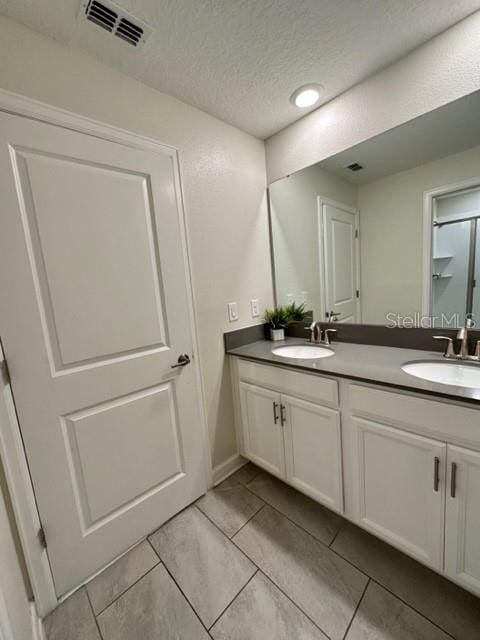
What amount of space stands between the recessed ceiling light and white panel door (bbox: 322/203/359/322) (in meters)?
0.56

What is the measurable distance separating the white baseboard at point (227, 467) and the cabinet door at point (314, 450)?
1.52 ft

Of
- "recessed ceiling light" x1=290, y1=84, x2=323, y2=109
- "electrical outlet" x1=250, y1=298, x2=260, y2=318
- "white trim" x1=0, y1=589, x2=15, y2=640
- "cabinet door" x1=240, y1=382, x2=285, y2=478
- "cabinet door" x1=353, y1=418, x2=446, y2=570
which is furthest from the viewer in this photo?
"electrical outlet" x1=250, y1=298, x2=260, y2=318

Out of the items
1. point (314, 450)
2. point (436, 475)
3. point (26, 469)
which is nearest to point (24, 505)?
point (26, 469)

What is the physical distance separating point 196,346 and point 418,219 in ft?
4.62

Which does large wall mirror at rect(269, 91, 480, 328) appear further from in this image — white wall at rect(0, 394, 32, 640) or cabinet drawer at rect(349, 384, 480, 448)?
white wall at rect(0, 394, 32, 640)

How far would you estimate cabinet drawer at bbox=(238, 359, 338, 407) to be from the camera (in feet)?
4.08

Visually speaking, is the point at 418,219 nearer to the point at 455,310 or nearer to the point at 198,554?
the point at 455,310

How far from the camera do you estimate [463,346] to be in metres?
1.22

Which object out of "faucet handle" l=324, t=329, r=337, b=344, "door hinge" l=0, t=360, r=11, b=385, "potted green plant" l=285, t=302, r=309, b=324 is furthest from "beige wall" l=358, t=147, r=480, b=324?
"door hinge" l=0, t=360, r=11, b=385

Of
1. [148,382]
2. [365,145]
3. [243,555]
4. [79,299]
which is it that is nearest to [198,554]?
[243,555]

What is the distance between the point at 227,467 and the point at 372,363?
3.97 feet

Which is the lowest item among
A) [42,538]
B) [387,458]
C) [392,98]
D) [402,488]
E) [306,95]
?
[42,538]

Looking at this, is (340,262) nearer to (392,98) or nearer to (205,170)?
(392,98)

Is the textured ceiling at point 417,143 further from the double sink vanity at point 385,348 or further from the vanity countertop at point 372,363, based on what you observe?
the vanity countertop at point 372,363
